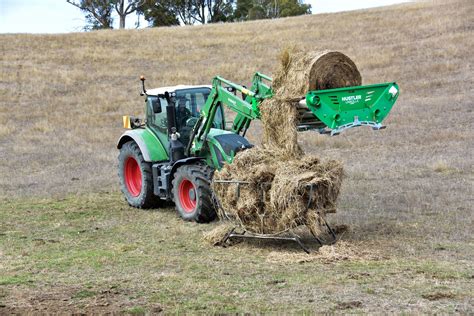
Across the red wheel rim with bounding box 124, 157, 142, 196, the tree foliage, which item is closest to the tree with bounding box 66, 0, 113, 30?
the tree foliage

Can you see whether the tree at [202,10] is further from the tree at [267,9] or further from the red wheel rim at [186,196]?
the red wheel rim at [186,196]

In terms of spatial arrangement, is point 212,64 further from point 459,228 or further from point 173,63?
point 459,228

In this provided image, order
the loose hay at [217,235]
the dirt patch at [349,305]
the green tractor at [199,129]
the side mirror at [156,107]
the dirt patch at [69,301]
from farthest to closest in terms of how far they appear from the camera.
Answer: the side mirror at [156,107] → the loose hay at [217,235] → the green tractor at [199,129] → the dirt patch at [69,301] → the dirt patch at [349,305]

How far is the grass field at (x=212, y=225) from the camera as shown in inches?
311

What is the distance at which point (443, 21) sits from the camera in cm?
4075

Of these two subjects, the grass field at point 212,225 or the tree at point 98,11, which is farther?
the tree at point 98,11

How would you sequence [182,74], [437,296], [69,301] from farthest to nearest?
1. [182,74]
2. [69,301]
3. [437,296]

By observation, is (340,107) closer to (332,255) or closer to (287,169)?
(287,169)

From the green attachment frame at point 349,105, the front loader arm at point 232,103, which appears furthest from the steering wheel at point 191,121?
the green attachment frame at point 349,105

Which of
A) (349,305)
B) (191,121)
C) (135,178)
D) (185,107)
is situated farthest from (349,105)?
(135,178)

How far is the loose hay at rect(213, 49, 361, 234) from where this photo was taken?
9.98m

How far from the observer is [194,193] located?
41.2 ft

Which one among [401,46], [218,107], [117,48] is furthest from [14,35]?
[218,107]

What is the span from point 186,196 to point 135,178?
270cm
